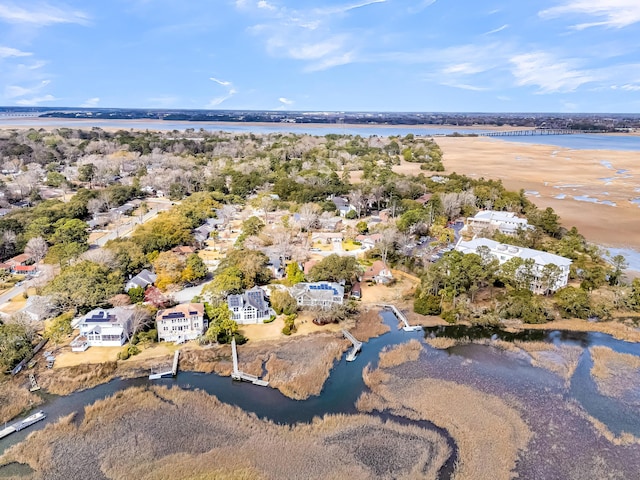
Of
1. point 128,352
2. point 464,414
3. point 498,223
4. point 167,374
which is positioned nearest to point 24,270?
point 128,352

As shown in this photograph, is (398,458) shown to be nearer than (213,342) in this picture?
Yes

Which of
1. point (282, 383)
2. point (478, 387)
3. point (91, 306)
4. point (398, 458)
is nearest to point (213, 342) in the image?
point (282, 383)

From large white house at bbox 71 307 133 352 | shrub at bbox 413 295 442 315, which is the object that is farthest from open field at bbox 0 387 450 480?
shrub at bbox 413 295 442 315

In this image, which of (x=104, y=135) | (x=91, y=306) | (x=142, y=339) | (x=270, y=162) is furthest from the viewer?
(x=104, y=135)

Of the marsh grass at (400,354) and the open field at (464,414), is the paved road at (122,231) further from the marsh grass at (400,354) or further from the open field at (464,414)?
the open field at (464,414)

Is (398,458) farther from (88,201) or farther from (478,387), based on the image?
(88,201)

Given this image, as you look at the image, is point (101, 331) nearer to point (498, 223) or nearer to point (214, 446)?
point (214, 446)

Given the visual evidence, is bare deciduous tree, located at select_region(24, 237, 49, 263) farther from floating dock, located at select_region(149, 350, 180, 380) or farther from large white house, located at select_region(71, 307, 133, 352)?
floating dock, located at select_region(149, 350, 180, 380)

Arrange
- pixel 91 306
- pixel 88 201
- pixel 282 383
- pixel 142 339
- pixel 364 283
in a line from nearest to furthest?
pixel 282 383 < pixel 142 339 < pixel 91 306 < pixel 364 283 < pixel 88 201
